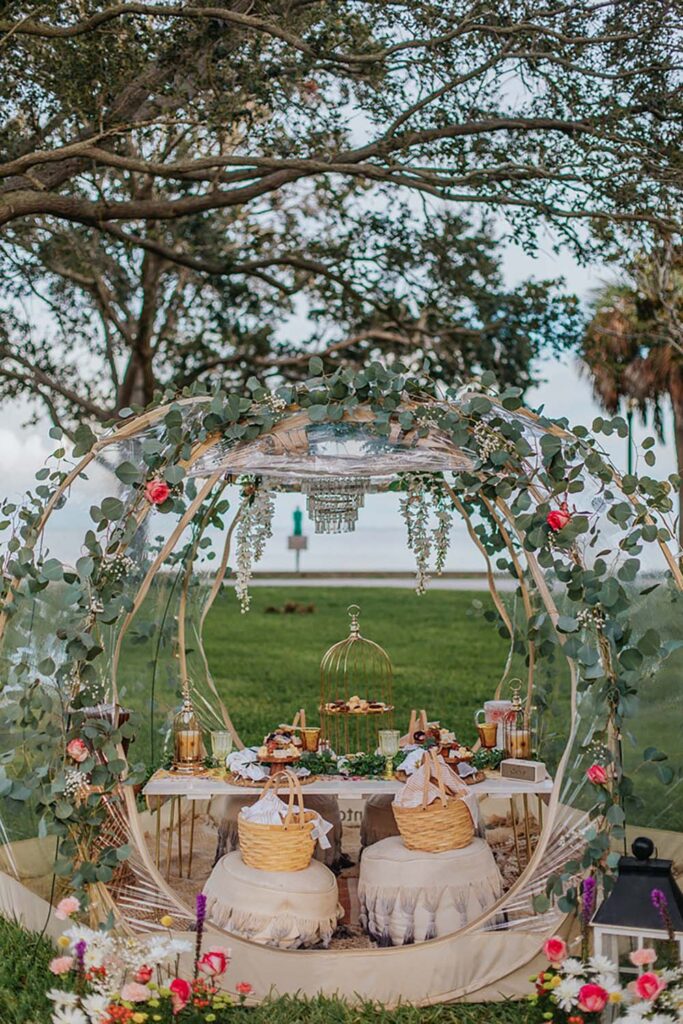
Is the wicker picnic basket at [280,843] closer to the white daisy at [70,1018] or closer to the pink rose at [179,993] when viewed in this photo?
the pink rose at [179,993]

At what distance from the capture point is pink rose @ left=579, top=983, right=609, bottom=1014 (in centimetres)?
335

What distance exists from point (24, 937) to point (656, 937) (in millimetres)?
2462

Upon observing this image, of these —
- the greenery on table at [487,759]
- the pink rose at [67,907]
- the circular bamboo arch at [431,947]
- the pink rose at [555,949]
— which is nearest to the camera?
the pink rose at [555,949]

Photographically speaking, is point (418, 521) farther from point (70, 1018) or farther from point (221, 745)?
point (70, 1018)

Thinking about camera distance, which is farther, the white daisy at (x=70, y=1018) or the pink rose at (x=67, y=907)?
the pink rose at (x=67, y=907)

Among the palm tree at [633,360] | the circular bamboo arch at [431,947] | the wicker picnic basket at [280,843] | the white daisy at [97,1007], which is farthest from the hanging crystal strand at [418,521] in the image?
the palm tree at [633,360]

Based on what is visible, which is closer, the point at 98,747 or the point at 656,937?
the point at 656,937

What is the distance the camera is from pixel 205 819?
622 cm

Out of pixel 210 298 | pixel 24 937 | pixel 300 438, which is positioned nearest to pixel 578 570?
pixel 300 438

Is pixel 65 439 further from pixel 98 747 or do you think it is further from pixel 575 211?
pixel 575 211

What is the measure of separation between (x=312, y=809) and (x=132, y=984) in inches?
69.6

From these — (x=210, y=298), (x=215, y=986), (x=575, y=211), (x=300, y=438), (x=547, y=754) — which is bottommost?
(x=215, y=986)

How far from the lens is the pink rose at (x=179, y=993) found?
3.45 m

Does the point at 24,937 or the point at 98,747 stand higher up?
the point at 98,747
